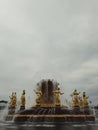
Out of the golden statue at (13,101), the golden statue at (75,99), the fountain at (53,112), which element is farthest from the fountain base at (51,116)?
the golden statue at (13,101)

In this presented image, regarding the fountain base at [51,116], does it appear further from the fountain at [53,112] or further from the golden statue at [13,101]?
the golden statue at [13,101]

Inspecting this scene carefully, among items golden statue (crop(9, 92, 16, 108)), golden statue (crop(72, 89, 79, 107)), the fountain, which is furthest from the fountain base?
golden statue (crop(9, 92, 16, 108))

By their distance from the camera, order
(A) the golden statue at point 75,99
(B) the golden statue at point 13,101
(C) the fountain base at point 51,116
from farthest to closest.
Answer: (B) the golden statue at point 13,101, (A) the golden statue at point 75,99, (C) the fountain base at point 51,116

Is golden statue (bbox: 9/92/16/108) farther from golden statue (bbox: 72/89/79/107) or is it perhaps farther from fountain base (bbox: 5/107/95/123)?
golden statue (bbox: 72/89/79/107)

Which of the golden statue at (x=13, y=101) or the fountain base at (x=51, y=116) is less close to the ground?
the golden statue at (x=13, y=101)

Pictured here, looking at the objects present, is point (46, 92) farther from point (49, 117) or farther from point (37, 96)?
point (49, 117)

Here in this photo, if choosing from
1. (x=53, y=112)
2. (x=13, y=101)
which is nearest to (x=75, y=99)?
(x=53, y=112)

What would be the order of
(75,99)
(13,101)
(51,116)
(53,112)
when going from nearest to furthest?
(51,116), (53,112), (75,99), (13,101)

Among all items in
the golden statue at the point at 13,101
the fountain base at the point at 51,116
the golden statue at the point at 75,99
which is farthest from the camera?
the golden statue at the point at 13,101

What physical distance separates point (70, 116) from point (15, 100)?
375 inches

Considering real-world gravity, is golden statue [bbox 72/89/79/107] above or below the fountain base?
above

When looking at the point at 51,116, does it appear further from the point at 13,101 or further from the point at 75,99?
the point at 13,101

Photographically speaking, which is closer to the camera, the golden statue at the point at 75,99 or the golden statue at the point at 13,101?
the golden statue at the point at 75,99

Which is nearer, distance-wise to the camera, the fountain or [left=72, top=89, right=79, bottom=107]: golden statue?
the fountain
